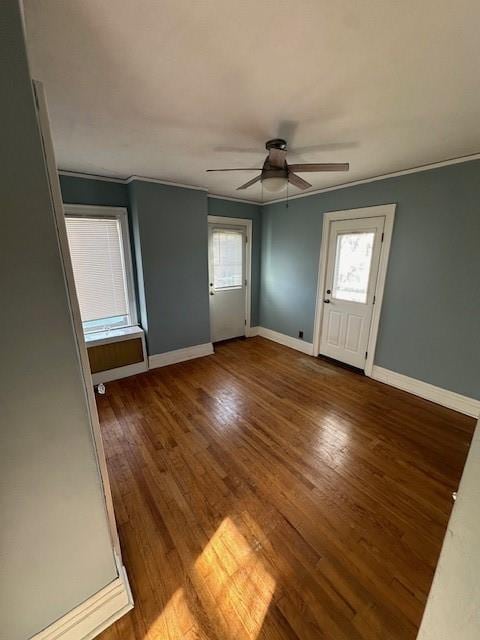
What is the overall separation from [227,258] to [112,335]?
7.15 ft

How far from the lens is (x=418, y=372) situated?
2.80 m

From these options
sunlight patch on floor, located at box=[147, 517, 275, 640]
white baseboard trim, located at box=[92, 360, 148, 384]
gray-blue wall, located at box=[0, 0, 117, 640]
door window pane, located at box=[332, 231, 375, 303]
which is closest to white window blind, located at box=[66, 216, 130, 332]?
white baseboard trim, located at box=[92, 360, 148, 384]

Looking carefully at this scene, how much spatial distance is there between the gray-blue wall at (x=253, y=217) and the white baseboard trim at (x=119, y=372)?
2.22 meters

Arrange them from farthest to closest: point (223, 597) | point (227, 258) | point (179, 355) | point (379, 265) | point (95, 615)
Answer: point (227, 258)
point (179, 355)
point (379, 265)
point (223, 597)
point (95, 615)

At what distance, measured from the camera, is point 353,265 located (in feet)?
10.7

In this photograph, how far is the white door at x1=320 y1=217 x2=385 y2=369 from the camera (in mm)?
3068

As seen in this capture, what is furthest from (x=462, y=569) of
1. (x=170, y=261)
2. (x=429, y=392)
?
(x=170, y=261)

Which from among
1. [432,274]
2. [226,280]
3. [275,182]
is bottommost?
[226,280]

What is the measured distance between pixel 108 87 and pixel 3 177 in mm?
1096

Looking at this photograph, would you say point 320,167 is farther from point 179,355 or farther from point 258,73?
point 179,355

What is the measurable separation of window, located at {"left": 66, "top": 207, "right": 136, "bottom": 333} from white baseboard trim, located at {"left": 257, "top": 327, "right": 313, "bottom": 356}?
7.96 ft

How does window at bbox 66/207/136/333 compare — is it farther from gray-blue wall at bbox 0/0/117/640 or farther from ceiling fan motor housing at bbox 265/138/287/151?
gray-blue wall at bbox 0/0/117/640

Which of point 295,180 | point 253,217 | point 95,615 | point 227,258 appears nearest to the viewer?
point 95,615

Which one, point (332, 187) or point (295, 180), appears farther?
point (332, 187)
